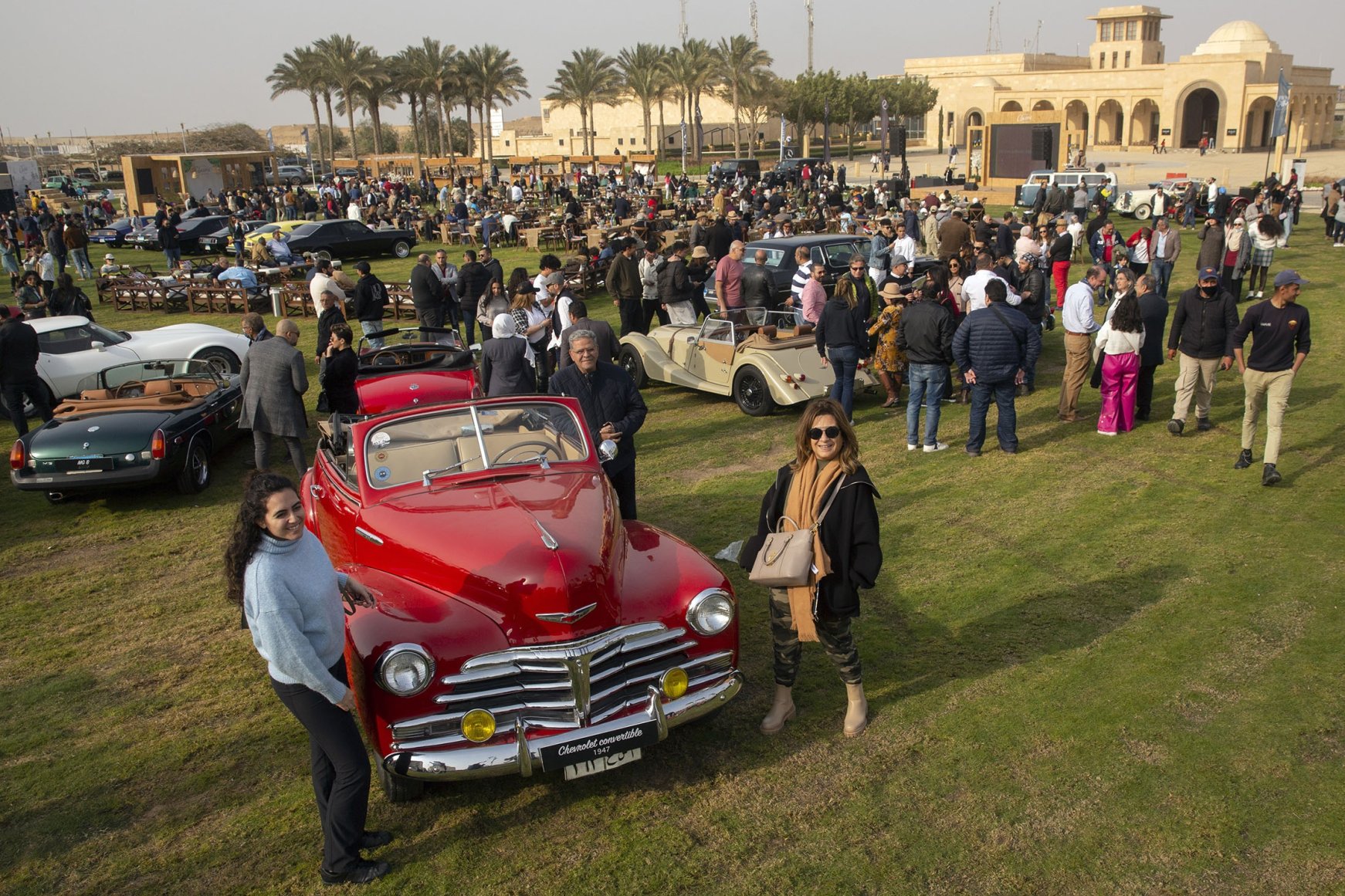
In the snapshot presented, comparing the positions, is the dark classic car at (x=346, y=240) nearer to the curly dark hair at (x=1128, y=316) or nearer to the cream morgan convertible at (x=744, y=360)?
the cream morgan convertible at (x=744, y=360)

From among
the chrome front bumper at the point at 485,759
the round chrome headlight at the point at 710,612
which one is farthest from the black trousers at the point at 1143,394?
the chrome front bumper at the point at 485,759

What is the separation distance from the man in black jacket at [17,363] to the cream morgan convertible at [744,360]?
7014 mm

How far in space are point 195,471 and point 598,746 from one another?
24.5 feet

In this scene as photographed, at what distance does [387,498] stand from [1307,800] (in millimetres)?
5067

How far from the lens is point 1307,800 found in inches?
182

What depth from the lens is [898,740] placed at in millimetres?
5332

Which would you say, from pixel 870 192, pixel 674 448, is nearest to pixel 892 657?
pixel 674 448

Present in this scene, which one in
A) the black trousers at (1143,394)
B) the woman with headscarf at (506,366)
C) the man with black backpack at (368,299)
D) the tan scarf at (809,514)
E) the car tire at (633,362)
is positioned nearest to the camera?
the tan scarf at (809,514)

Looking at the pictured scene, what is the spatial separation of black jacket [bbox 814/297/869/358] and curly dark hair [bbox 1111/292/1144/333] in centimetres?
258

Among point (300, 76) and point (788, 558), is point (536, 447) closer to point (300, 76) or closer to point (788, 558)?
point (788, 558)

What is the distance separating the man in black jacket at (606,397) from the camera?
23.6 ft

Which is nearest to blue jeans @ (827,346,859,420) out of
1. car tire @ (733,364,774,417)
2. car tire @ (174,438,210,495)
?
car tire @ (733,364,774,417)

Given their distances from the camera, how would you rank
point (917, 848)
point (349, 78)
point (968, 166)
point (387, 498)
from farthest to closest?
1. point (349, 78)
2. point (968, 166)
3. point (387, 498)
4. point (917, 848)

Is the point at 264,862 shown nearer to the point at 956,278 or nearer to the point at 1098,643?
the point at 1098,643
